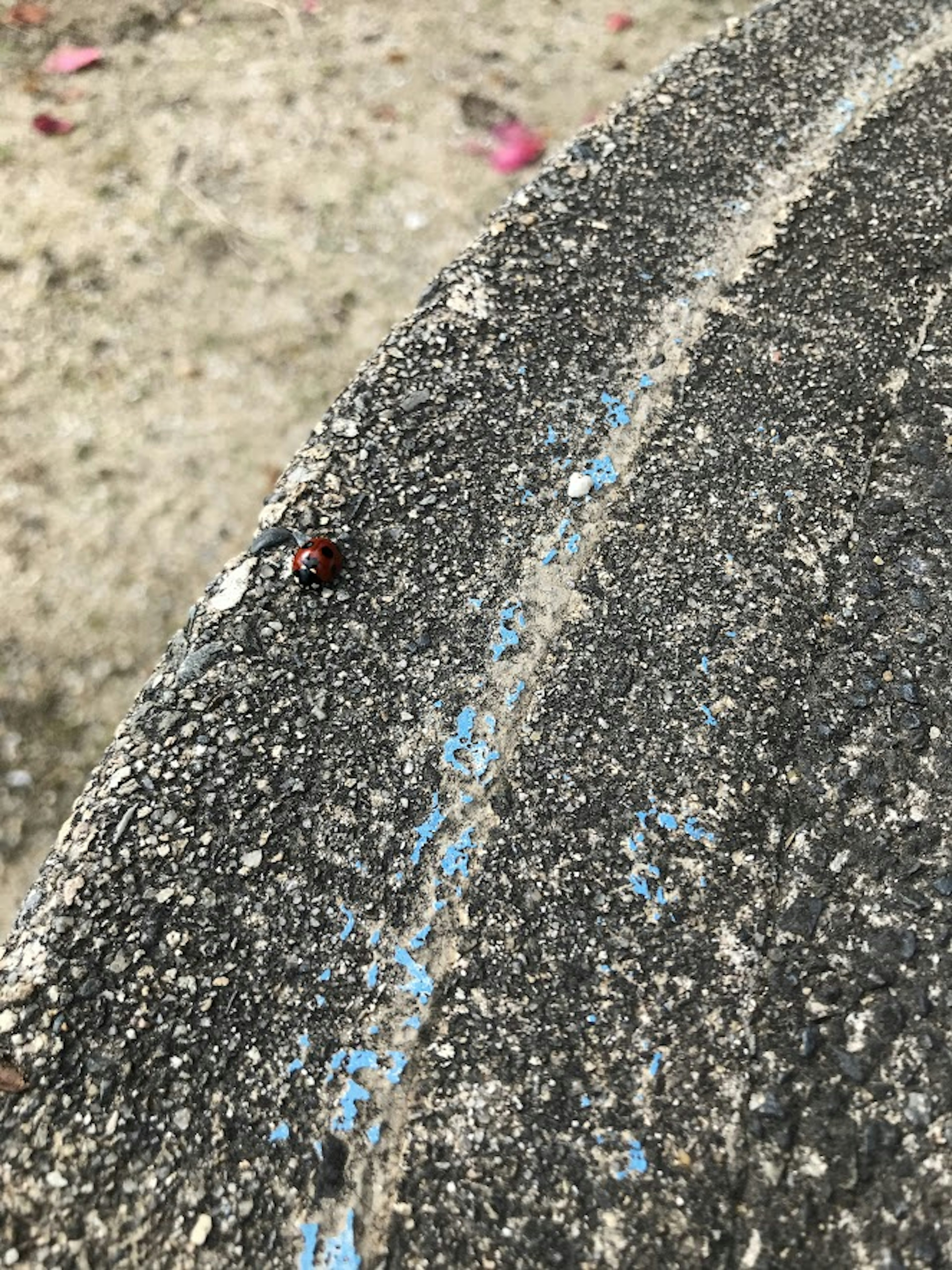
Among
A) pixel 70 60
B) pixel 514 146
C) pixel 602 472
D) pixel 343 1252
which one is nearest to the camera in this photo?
pixel 343 1252

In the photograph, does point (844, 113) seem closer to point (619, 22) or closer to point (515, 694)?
point (515, 694)

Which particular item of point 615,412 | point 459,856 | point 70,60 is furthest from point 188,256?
point 459,856

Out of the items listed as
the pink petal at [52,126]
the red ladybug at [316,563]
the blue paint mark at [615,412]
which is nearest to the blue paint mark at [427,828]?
the red ladybug at [316,563]

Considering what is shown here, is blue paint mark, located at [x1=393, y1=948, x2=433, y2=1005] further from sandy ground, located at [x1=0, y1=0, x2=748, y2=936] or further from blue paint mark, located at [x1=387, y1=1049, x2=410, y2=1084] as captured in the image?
sandy ground, located at [x1=0, y1=0, x2=748, y2=936]

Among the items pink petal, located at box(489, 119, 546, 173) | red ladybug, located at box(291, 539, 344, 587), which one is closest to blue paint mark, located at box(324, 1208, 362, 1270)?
red ladybug, located at box(291, 539, 344, 587)

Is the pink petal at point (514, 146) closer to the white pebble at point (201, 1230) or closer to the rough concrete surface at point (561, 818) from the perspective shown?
the rough concrete surface at point (561, 818)

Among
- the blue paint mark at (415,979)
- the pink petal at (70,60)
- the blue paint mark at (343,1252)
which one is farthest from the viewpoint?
the pink petal at (70,60)

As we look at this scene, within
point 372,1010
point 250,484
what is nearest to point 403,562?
point 372,1010
